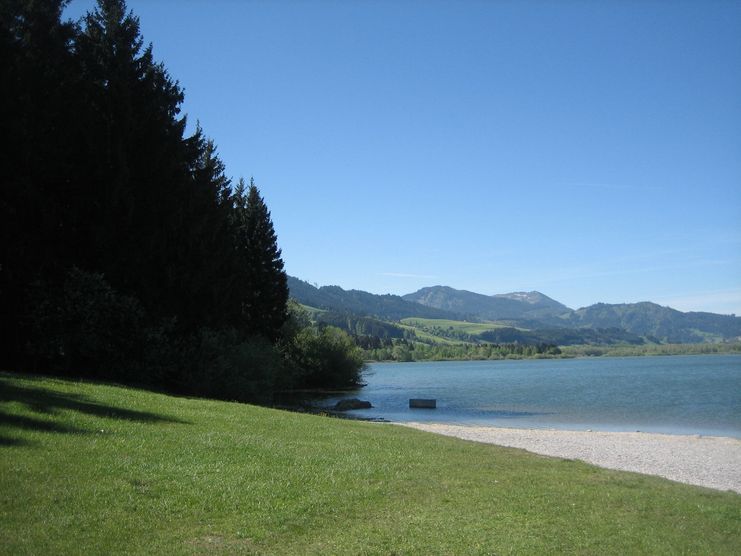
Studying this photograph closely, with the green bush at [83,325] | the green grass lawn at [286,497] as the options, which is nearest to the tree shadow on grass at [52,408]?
the green grass lawn at [286,497]

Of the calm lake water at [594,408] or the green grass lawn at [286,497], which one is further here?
the calm lake water at [594,408]

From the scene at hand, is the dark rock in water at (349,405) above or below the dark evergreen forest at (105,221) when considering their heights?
below

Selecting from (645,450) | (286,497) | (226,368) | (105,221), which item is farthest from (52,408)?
(645,450)

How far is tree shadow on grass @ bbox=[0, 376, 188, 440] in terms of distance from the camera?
12.4 metres

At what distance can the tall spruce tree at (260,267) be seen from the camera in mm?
50000

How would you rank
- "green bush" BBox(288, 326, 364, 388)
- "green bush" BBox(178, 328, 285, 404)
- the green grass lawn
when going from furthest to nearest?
"green bush" BBox(288, 326, 364, 388) < "green bush" BBox(178, 328, 285, 404) < the green grass lawn

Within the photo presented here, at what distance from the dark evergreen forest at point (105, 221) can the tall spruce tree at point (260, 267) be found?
13.9m

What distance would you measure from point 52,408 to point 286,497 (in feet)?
24.4

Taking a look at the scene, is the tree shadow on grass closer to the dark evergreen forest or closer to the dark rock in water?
the dark evergreen forest

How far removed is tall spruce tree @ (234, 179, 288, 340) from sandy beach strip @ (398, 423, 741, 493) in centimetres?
2266

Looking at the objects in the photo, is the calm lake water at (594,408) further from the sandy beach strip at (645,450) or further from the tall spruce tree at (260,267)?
the tall spruce tree at (260,267)

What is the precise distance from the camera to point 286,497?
10.4m

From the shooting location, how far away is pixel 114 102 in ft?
95.6

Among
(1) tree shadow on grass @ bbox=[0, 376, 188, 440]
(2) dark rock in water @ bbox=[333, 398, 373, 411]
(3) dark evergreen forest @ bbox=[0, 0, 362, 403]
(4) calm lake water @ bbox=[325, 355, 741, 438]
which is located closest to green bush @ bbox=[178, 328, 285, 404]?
(3) dark evergreen forest @ bbox=[0, 0, 362, 403]
